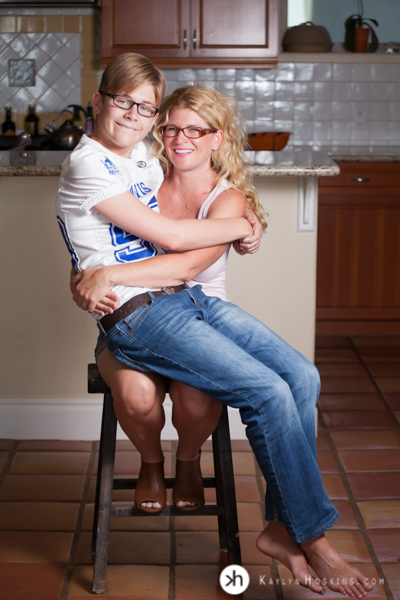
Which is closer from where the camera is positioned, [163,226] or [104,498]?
[163,226]

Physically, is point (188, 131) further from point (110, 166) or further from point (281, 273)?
point (281, 273)

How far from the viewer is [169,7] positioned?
4.38 m

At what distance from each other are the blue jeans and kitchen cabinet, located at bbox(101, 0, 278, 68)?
307cm

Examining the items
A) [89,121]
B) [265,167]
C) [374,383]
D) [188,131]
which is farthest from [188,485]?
[89,121]

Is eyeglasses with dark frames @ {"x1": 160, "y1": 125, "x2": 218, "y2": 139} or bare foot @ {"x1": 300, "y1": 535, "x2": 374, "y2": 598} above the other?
eyeglasses with dark frames @ {"x1": 160, "y1": 125, "x2": 218, "y2": 139}

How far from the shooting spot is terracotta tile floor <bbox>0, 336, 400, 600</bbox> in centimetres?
195

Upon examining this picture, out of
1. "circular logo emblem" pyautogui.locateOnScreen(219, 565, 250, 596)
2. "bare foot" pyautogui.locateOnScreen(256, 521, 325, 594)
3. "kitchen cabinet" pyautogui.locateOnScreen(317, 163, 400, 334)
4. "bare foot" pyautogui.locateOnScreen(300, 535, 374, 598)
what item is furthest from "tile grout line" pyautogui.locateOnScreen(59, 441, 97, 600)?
"kitchen cabinet" pyautogui.locateOnScreen(317, 163, 400, 334)

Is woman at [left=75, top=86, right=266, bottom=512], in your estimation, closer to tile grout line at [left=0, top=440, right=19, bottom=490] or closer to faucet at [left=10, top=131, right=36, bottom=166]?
faucet at [left=10, top=131, right=36, bottom=166]

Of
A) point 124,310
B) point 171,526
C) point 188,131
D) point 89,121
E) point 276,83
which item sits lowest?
point 171,526

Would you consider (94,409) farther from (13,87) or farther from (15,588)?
(13,87)

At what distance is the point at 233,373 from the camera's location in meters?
1.68

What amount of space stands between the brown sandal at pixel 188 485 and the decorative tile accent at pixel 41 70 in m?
3.54

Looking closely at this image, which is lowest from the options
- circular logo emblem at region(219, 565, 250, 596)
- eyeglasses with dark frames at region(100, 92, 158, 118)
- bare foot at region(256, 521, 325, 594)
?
circular logo emblem at region(219, 565, 250, 596)

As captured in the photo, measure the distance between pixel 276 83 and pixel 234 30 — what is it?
1.77ft
